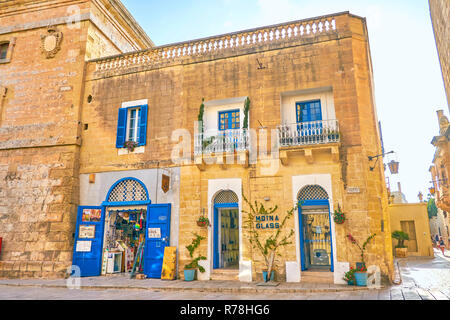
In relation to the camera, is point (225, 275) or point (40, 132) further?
point (40, 132)

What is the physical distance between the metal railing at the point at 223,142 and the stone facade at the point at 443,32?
26.1 ft

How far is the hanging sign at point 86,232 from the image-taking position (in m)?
12.4

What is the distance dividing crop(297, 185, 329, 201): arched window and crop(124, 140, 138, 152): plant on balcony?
21.3 feet

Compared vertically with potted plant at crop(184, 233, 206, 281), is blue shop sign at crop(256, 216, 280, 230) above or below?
above

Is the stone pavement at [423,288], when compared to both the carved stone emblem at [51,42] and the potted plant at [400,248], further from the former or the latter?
the carved stone emblem at [51,42]

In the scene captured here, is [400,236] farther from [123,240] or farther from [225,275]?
[123,240]

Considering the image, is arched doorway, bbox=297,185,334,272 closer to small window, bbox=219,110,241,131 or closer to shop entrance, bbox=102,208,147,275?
small window, bbox=219,110,241,131

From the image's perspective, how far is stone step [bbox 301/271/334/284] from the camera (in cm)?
981

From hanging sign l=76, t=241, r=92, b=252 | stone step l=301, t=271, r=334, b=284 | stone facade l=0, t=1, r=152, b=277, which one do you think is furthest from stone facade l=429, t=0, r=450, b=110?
hanging sign l=76, t=241, r=92, b=252

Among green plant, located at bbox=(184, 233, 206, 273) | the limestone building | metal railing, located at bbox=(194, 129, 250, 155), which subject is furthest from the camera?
metal railing, located at bbox=(194, 129, 250, 155)

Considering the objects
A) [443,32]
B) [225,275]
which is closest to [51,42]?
[225,275]

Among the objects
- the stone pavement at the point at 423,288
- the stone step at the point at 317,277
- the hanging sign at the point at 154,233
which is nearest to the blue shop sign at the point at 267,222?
the stone step at the point at 317,277

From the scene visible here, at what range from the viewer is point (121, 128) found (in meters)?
13.2

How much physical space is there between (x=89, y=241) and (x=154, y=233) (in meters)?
2.66
